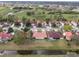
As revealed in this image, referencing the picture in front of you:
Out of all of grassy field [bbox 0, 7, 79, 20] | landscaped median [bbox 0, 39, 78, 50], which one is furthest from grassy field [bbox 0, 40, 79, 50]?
grassy field [bbox 0, 7, 79, 20]

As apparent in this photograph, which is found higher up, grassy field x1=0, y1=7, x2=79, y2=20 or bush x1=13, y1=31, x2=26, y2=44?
grassy field x1=0, y1=7, x2=79, y2=20

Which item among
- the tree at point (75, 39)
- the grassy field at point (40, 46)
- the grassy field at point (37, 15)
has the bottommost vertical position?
the grassy field at point (40, 46)

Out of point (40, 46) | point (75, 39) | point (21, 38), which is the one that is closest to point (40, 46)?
point (40, 46)

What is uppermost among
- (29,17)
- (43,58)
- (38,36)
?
(29,17)

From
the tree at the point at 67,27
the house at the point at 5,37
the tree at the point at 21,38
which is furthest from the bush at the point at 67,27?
the house at the point at 5,37

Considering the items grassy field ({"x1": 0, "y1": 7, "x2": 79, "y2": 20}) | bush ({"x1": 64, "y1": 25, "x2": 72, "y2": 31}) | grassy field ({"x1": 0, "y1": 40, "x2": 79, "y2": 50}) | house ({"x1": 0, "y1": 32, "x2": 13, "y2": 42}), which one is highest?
grassy field ({"x1": 0, "y1": 7, "x2": 79, "y2": 20})

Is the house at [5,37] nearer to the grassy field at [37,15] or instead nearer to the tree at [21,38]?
the tree at [21,38]

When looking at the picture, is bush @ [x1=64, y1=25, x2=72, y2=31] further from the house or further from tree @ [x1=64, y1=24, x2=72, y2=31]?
the house

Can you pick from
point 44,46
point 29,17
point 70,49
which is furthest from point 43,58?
point 29,17

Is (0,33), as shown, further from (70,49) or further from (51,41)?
(70,49)

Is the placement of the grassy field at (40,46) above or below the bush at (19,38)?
below

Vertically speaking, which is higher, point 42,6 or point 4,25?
point 42,6
